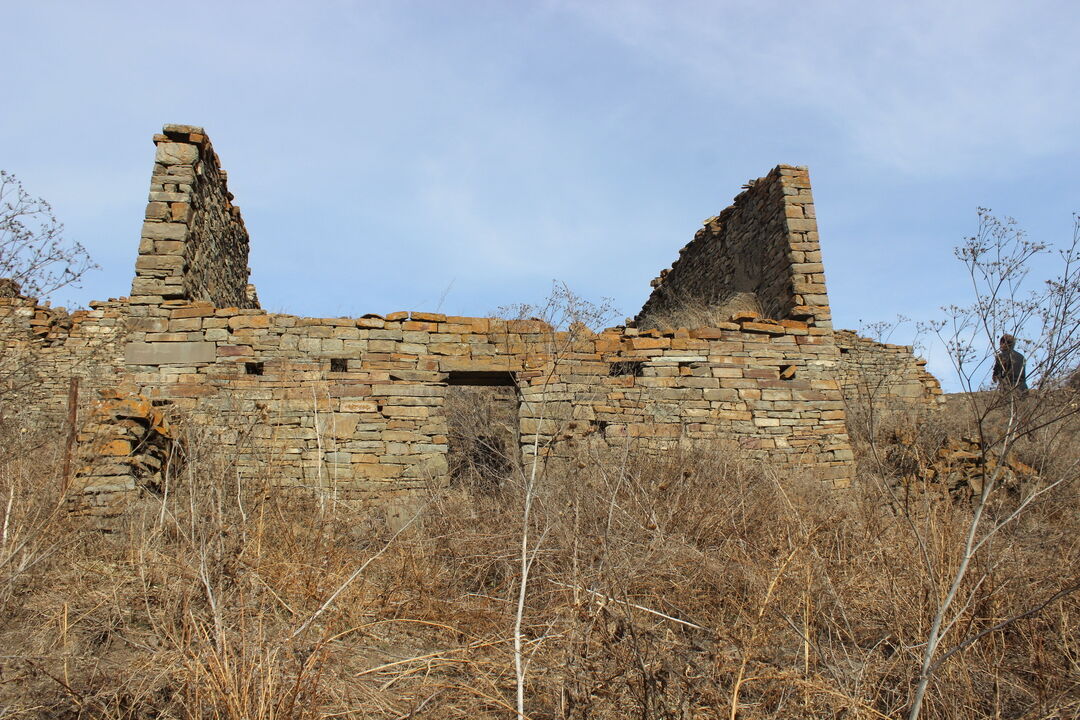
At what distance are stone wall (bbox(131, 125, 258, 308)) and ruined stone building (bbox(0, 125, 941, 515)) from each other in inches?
0.6

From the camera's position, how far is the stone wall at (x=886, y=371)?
11.2m

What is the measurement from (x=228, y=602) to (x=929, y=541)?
3.81 metres

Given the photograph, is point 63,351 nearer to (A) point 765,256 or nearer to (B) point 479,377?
(B) point 479,377

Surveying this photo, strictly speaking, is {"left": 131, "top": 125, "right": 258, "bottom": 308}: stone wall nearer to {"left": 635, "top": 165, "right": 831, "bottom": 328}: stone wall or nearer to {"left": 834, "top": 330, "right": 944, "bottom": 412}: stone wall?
{"left": 635, "top": 165, "right": 831, "bottom": 328}: stone wall

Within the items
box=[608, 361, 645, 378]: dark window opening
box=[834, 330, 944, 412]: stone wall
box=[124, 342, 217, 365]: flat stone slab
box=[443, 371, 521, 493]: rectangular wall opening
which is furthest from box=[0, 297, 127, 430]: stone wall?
box=[834, 330, 944, 412]: stone wall

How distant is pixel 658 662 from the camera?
284 cm

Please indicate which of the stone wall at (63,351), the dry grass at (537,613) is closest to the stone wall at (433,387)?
the dry grass at (537,613)

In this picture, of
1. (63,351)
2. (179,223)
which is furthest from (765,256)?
(63,351)

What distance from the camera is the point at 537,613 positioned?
3451 millimetres

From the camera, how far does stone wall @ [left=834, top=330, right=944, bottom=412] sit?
11.2 metres

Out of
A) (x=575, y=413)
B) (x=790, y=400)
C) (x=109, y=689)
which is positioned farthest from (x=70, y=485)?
(x=790, y=400)

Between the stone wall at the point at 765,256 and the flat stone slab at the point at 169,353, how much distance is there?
6114mm

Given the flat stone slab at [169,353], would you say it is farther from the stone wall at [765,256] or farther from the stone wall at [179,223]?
the stone wall at [765,256]

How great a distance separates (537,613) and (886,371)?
10.5 meters
